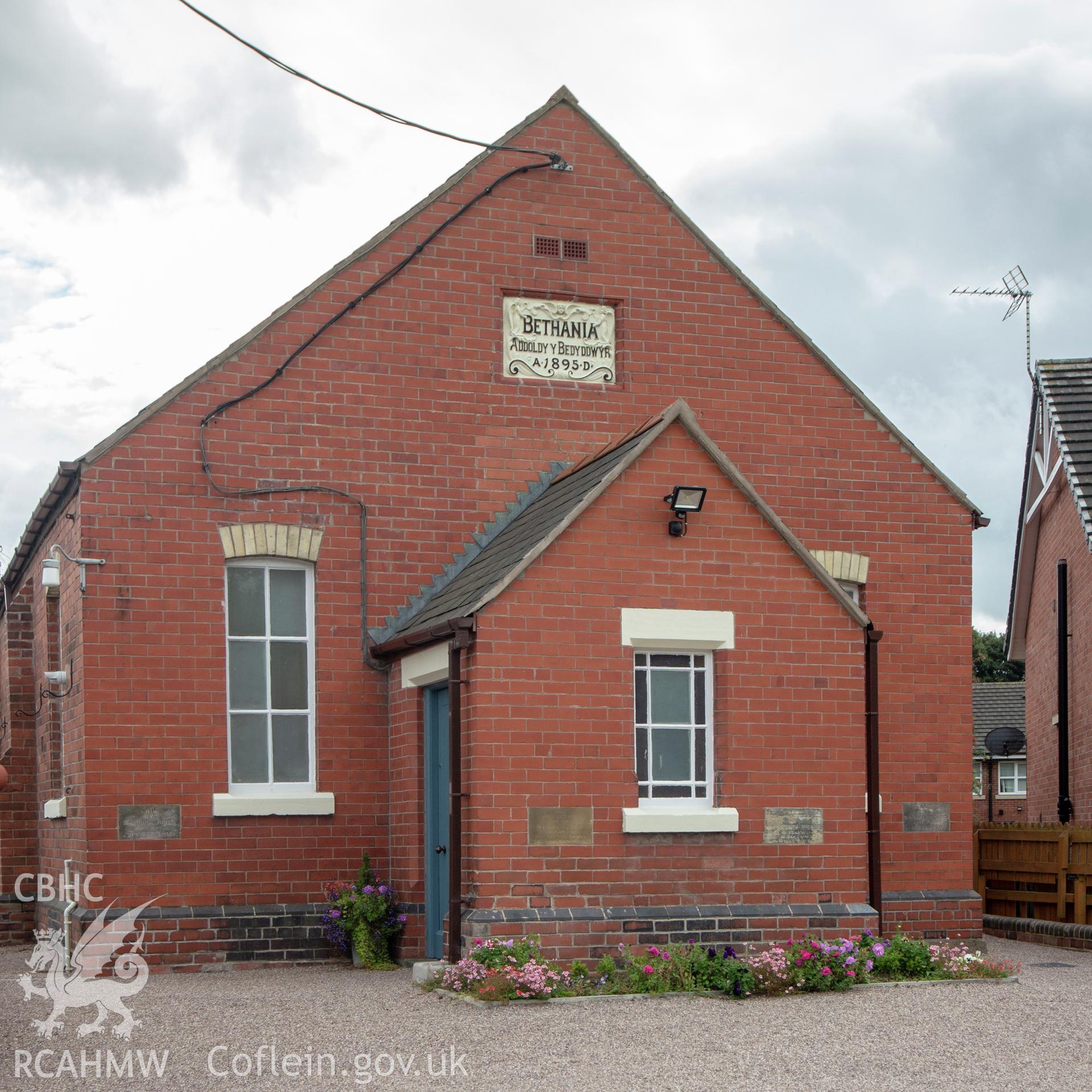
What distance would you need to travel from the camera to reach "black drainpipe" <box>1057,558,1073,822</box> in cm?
2122

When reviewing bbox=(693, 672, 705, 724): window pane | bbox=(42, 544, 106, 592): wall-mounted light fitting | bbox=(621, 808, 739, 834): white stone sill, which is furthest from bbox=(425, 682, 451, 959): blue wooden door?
bbox=(42, 544, 106, 592): wall-mounted light fitting

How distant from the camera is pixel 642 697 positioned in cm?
1248

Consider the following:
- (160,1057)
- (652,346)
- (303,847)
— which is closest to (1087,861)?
(652,346)

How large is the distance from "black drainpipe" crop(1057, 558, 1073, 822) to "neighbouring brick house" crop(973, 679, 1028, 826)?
1527 centimetres

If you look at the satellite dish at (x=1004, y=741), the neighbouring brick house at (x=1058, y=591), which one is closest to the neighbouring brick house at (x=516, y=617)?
the neighbouring brick house at (x=1058, y=591)

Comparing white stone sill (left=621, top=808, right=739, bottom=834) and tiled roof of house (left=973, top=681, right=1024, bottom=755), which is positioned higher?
white stone sill (left=621, top=808, right=739, bottom=834)

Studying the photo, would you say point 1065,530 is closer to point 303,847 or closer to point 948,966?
point 948,966

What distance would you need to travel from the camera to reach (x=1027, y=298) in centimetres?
2531

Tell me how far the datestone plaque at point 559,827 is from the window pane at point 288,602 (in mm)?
3619

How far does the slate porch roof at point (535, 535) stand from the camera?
1226 centimetres

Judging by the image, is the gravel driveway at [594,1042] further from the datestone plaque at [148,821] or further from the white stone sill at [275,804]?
the white stone sill at [275,804]

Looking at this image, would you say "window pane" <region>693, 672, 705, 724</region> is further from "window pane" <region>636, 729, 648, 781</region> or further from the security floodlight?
the security floodlight

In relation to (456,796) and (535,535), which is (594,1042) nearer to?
(456,796)

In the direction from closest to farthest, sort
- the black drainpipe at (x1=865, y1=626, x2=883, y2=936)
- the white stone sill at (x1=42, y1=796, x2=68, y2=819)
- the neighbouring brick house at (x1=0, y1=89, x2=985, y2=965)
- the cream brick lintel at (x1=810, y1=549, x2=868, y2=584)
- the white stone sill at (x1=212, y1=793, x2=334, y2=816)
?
the neighbouring brick house at (x1=0, y1=89, x2=985, y2=965)
the black drainpipe at (x1=865, y1=626, x2=883, y2=936)
the white stone sill at (x1=212, y1=793, x2=334, y2=816)
the white stone sill at (x1=42, y1=796, x2=68, y2=819)
the cream brick lintel at (x1=810, y1=549, x2=868, y2=584)
